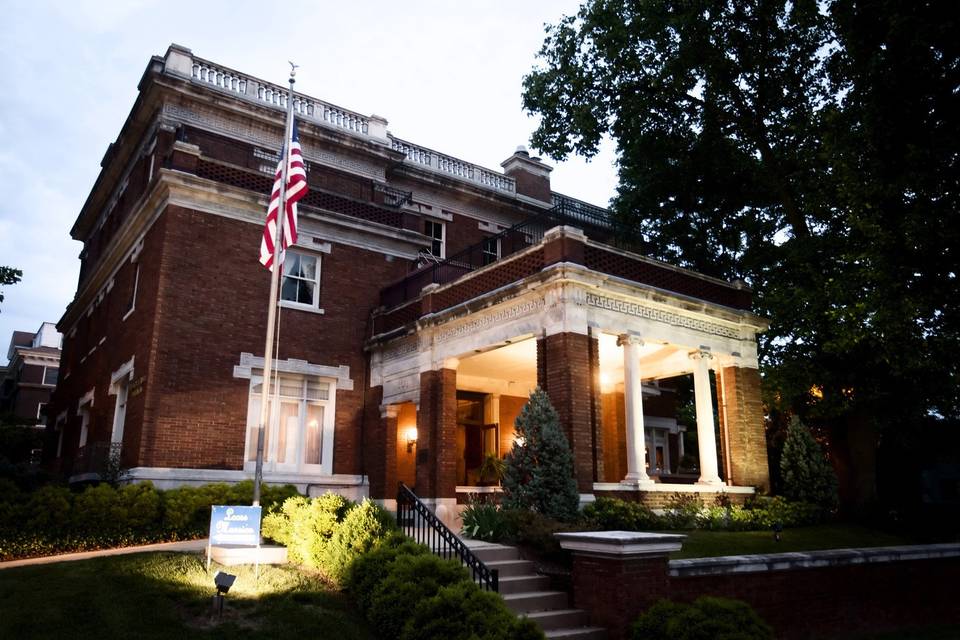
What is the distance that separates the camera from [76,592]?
933 cm

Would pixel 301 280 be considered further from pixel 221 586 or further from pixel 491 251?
pixel 221 586

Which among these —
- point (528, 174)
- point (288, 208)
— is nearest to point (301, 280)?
point (288, 208)

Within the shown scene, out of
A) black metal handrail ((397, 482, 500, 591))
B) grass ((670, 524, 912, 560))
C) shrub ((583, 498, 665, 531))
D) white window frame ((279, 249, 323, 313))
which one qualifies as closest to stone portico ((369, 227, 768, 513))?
shrub ((583, 498, 665, 531))

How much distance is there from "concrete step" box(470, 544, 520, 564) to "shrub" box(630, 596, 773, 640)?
3.00m

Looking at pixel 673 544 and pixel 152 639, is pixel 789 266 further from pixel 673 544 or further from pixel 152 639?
pixel 152 639

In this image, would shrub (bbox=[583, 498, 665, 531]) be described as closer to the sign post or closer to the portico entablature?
the portico entablature

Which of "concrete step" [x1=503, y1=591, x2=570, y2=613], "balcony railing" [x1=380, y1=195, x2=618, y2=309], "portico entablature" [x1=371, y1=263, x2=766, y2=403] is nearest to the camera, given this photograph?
"concrete step" [x1=503, y1=591, x2=570, y2=613]

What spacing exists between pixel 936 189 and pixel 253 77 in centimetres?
1883

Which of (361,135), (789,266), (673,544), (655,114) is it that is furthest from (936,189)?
(361,135)

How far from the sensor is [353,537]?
36.3ft

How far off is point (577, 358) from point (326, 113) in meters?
13.7

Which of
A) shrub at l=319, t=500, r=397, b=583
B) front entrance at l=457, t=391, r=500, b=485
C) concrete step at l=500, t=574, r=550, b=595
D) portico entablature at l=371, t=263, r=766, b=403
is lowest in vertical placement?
concrete step at l=500, t=574, r=550, b=595

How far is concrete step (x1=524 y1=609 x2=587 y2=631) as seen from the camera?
9.88 metres

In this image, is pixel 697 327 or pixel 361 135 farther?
pixel 361 135
